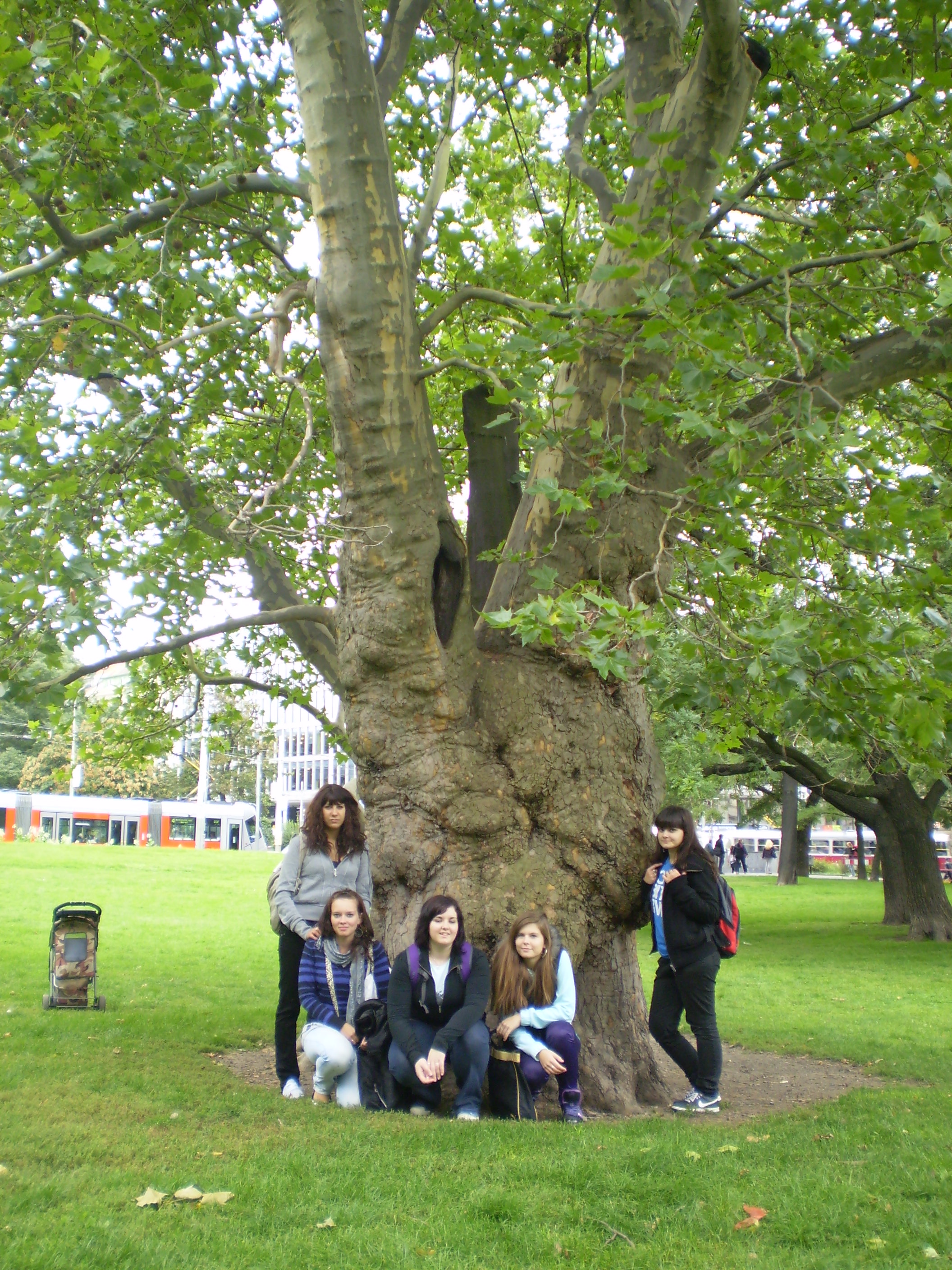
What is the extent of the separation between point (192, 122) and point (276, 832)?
62.5 meters

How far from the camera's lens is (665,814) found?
19.3ft

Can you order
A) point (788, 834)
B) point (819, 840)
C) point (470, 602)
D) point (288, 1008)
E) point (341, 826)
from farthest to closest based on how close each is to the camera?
point (819, 840) → point (788, 834) → point (470, 602) → point (341, 826) → point (288, 1008)

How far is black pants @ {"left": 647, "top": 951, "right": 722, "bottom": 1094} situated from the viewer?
18.8 ft

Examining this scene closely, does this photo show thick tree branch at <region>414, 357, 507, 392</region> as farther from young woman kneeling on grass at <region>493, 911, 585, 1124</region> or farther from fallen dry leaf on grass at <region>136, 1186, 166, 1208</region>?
fallen dry leaf on grass at <region>136, 1186, 166, 1208</region>

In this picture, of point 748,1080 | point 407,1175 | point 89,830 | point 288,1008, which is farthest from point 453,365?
point 89,830

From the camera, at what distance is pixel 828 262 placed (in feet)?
16.9

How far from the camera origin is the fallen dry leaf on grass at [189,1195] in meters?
3.57

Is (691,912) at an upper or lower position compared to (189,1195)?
upper

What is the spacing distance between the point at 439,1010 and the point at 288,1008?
3.21 feet

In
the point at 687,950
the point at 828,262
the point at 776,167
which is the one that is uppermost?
the point at 776,167

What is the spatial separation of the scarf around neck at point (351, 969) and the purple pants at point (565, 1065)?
0.97 m

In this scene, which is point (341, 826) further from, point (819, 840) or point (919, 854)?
point (819, 840)

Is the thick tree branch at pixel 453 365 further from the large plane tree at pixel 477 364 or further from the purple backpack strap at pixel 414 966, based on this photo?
the purple backpack strap at pixel 414 966

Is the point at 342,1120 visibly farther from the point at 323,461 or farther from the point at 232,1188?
the point at 323,461
